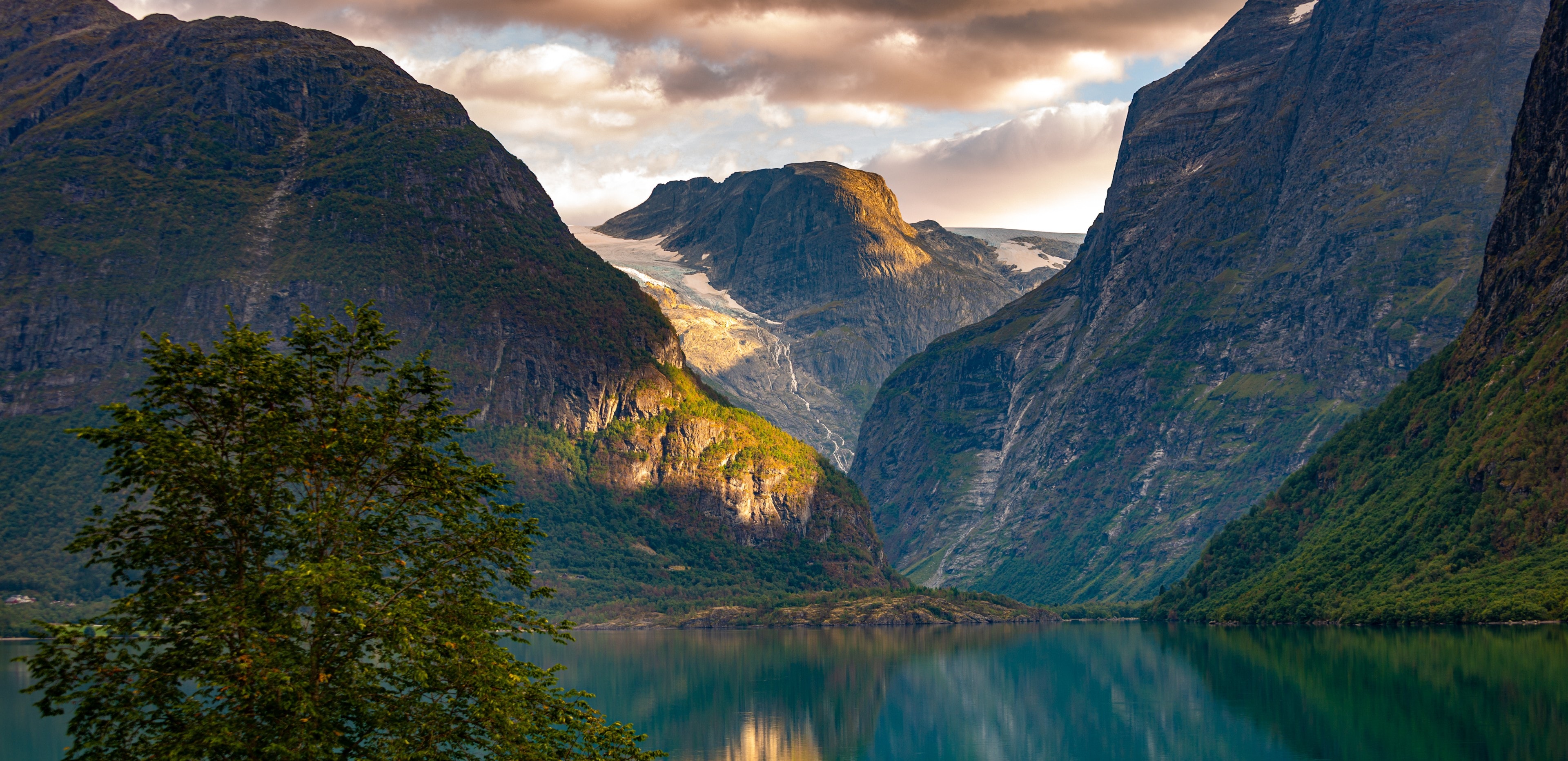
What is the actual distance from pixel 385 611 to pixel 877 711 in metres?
114

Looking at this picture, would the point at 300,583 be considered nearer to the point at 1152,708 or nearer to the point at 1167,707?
the point at 1152,708

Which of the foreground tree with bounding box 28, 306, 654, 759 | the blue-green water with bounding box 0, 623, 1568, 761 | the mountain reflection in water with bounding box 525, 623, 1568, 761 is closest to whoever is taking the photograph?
the foreground tree with bounding box 28, 306, 654, 759

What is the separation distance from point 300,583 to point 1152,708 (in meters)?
114

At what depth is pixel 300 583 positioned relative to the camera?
142ft

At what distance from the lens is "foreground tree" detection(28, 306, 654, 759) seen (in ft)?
142

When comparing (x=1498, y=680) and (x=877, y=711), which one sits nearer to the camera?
(x=1498, y=680)

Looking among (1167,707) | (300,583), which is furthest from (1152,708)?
(300,583)

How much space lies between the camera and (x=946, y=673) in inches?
7667

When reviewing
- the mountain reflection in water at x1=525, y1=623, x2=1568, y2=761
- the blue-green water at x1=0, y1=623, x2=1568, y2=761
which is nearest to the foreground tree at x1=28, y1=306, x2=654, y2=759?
the mountain reflection in water at x1=525, y1=623, x2=1568, y2=761

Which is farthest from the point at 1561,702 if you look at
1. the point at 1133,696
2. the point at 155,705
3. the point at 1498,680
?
the point at 155,705

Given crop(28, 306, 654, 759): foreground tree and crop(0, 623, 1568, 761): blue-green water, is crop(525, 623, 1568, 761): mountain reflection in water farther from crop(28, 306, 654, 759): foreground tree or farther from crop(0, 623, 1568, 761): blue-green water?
crop(28, 306, 654, 759): foreground tree

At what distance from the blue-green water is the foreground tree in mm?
68677

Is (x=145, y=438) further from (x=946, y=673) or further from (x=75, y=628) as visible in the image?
(x=946, y=673)

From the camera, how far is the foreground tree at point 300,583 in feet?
142
